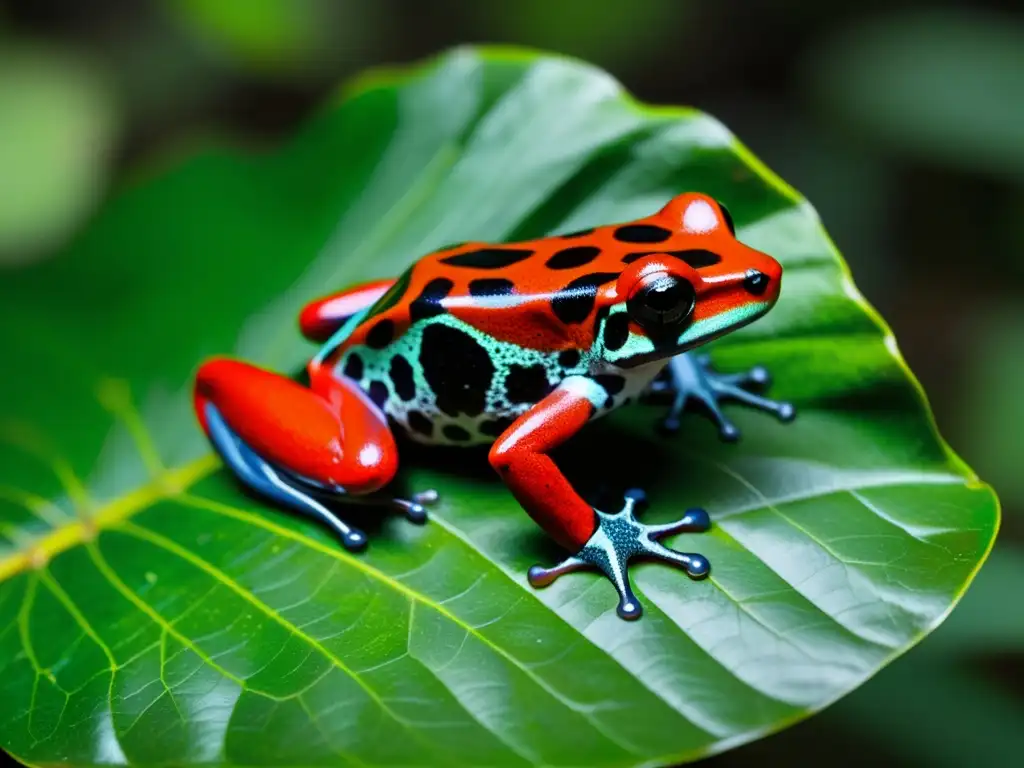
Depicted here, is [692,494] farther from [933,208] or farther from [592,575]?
[933,208]

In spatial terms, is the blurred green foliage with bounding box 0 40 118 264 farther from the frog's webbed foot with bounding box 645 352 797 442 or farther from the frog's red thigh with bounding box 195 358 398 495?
the frog's webbed foot with bounding box 645 352 797 442

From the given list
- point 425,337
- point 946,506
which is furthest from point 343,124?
point 946,506

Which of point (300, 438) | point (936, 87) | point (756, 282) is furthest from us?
point (936, 87)

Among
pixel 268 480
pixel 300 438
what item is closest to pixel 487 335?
pixel 300 438

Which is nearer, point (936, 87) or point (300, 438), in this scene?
point (300, 438)

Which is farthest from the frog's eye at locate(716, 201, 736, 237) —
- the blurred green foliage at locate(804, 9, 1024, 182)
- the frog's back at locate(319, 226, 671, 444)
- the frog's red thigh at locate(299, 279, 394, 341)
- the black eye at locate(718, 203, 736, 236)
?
the blurred green foliage at locate(804, 9, 1024, 182)

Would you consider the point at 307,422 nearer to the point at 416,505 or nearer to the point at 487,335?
the point at 416,505

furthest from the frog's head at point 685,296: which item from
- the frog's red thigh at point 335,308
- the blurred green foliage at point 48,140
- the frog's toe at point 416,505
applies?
the blurred green foliage at point 48,140
